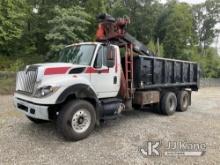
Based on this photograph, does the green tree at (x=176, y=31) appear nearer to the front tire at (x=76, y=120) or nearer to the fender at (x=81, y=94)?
the fender at (x=81, y=94)

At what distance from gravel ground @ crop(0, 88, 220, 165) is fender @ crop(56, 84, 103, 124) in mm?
722

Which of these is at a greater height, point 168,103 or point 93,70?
point 93,70

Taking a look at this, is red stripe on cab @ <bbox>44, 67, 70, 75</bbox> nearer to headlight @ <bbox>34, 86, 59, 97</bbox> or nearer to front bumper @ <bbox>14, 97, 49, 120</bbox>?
headlight @ <bbox>34, 86, 59, 97</bbox>

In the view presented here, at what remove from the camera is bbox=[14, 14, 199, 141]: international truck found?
554cm

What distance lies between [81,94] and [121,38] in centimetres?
259

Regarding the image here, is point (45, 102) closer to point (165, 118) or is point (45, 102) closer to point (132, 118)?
point (132, 118)

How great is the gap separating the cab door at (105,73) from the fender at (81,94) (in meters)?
0.32

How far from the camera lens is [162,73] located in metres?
8.74

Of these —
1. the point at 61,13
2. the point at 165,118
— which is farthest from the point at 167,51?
the point at 165,118

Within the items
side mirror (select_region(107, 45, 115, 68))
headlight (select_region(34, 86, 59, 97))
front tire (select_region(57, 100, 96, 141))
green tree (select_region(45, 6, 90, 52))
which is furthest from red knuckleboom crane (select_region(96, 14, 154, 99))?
green tree (select_region(45, 6, 90, 52))

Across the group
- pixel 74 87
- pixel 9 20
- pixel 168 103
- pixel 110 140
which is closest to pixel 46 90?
pixel 74 87

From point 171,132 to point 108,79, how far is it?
219 cm

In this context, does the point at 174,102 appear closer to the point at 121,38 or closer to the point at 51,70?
the point at 121,38

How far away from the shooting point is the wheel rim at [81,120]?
5.75 m
